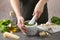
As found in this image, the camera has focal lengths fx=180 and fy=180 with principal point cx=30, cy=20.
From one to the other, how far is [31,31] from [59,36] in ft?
0.56

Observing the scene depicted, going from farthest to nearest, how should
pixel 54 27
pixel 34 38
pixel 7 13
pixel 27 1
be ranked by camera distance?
pixel 7 13 → pixel 27 1 → pixel 54 27 → pixel 34 38

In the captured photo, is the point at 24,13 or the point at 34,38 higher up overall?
the point at 24,13

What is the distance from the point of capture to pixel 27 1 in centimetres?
136

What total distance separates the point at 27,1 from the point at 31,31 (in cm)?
35

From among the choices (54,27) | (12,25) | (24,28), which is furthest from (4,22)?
(54,27)

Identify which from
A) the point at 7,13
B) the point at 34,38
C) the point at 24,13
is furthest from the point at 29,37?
the point at 7,13

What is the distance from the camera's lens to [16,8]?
1.21 metres

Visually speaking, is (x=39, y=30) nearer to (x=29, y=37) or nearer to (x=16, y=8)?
(x=29, y=37)

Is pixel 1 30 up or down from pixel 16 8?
down

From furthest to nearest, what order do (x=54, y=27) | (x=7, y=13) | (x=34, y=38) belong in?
1. (x=7, y=13)
2. (x=54, y=27)
3. (x=34, y=38)

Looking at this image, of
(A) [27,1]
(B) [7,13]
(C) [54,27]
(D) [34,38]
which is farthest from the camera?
(B) [7,13]

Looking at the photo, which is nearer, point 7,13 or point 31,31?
point 31,31

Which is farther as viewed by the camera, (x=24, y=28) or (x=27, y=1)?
(x=27, y=1)

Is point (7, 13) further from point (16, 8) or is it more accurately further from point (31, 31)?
point (31, 31)
